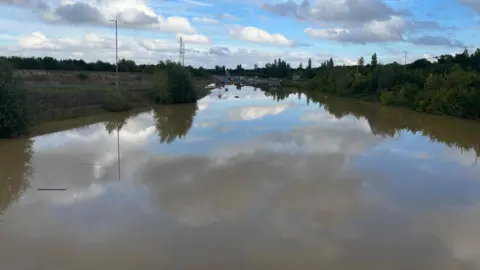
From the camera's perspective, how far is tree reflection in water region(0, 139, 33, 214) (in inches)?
406

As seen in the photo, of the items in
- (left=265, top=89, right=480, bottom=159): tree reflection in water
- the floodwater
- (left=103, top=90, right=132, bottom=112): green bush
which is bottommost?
the floodwater

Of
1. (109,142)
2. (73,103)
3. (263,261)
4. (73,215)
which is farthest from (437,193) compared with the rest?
(73,103)

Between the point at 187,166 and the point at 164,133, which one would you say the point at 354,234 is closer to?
the point at 187,166

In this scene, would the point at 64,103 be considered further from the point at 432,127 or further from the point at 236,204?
the point at 432,127

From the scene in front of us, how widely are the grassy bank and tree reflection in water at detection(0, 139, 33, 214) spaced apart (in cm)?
131

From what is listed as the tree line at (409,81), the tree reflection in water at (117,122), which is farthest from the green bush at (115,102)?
the tree line at (409,81)

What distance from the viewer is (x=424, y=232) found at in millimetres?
8328

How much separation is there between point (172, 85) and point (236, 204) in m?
31.7

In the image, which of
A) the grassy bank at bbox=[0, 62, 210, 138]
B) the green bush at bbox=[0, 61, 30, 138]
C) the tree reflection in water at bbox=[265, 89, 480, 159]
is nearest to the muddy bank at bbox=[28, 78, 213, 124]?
the grassy bank at bbox=[0, 62, 210, 138]

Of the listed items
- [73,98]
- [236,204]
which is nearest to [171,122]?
[73,98]

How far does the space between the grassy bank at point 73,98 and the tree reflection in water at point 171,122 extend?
9.07 feet

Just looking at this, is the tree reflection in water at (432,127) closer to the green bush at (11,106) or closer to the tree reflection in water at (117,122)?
the tree reflection in water at (117,122)

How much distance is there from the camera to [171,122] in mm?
26062

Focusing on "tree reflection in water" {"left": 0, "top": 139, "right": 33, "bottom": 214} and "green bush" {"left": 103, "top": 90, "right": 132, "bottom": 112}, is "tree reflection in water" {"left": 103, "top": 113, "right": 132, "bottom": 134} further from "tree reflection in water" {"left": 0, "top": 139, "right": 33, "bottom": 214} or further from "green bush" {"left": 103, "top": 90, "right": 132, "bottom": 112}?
"tree reflection in water" {"left": 0, "top": 139, "right": 33, "bottom": 214}
